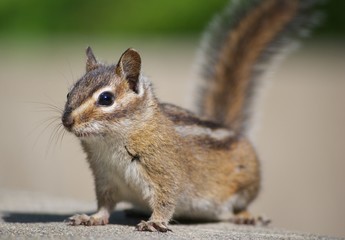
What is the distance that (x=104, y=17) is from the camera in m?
12.9

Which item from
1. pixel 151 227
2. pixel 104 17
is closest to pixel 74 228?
pixel 151 227

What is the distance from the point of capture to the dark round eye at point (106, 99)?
512 cm

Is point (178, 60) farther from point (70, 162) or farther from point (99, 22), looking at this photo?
point (70, 162)

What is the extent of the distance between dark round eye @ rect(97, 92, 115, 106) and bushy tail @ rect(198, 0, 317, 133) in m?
1.94

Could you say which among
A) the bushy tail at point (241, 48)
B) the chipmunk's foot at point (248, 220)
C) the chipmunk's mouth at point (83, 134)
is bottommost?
the chipmunk's foot at point (248, 220)

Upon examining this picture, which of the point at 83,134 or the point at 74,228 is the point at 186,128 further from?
the point at 74,228

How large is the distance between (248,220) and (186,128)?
963mm

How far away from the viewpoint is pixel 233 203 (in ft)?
20.5

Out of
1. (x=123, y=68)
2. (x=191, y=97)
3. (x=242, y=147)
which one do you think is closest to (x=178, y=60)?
(x=191, y=97)

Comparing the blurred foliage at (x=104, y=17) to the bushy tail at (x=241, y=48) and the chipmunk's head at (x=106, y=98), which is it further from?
the chipmunk's head at (x=106, y=98)

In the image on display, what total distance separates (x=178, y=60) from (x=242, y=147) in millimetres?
5916

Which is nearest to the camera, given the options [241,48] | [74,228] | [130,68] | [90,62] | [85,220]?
[74,228]

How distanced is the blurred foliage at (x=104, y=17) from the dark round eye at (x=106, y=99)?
7.31 metres

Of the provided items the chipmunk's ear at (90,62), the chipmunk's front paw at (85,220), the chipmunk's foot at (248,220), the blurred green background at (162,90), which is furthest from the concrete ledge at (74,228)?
the blurred green background at (162,90)
